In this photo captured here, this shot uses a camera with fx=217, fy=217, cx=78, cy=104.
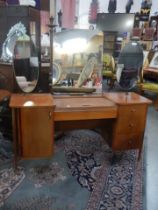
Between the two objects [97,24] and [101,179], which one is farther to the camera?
[97,24]

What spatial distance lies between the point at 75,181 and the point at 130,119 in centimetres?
78

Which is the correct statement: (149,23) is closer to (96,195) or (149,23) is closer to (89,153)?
(89,153)

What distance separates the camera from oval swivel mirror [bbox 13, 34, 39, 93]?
2.30 meters

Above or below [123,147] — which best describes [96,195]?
below

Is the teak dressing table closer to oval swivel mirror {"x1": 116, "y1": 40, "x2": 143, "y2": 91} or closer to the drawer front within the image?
the drawer front

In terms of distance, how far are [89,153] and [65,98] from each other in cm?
68

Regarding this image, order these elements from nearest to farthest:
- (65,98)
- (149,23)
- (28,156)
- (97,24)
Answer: (28,156) → (65,98) → (149,23) → (97,24)

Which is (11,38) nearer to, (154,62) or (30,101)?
(30,101)

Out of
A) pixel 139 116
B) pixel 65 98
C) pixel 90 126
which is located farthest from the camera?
pixel 90 126

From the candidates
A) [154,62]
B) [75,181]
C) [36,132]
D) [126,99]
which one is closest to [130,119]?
[126,99]

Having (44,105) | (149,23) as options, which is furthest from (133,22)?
(44,105)

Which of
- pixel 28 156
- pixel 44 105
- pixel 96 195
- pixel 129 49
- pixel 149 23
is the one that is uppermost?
pixel 149 23

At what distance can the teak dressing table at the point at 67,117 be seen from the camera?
1.87 m

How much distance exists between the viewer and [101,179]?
2008 mm
